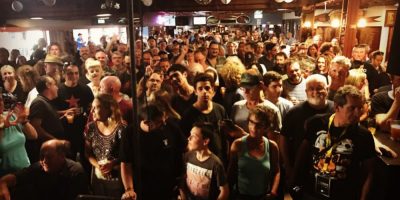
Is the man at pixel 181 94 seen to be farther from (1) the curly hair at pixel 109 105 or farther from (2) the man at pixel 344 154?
(2) the man at pixel 344 154

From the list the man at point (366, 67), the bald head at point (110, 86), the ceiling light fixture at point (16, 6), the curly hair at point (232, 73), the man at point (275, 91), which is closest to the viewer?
the man at point (275, 91)

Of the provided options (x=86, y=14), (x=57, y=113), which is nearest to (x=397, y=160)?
(x=57, y=113)

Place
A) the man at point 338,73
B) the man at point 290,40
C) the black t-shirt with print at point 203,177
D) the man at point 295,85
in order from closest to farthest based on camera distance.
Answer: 1. the black t-shirt with print at point 203,177
2. the man at point 338,73
3. the man at point 295,85
4. the man at point 290,40

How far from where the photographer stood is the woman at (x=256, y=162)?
2805mm

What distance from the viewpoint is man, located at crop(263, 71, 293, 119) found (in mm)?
3689

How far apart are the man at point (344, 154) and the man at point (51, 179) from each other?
6.64ft

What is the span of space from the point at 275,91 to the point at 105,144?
188 centimetres

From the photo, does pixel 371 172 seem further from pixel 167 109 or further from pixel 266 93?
pixel 167 109

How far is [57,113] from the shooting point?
3865mm

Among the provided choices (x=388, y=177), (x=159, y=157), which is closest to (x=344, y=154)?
(x=388, y=177)

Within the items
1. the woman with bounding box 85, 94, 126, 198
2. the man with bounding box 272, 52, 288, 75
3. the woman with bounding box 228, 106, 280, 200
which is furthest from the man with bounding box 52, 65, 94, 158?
the man with bounding box 272, 52, 288, 75

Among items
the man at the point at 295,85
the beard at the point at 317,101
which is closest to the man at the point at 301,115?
the beard at the point at 317,101

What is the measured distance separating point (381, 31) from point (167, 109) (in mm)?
9921

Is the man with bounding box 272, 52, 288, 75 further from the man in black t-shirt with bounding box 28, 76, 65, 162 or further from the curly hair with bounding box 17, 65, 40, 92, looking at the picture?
the curly hair with bounding box 17, 65, 40, 92
